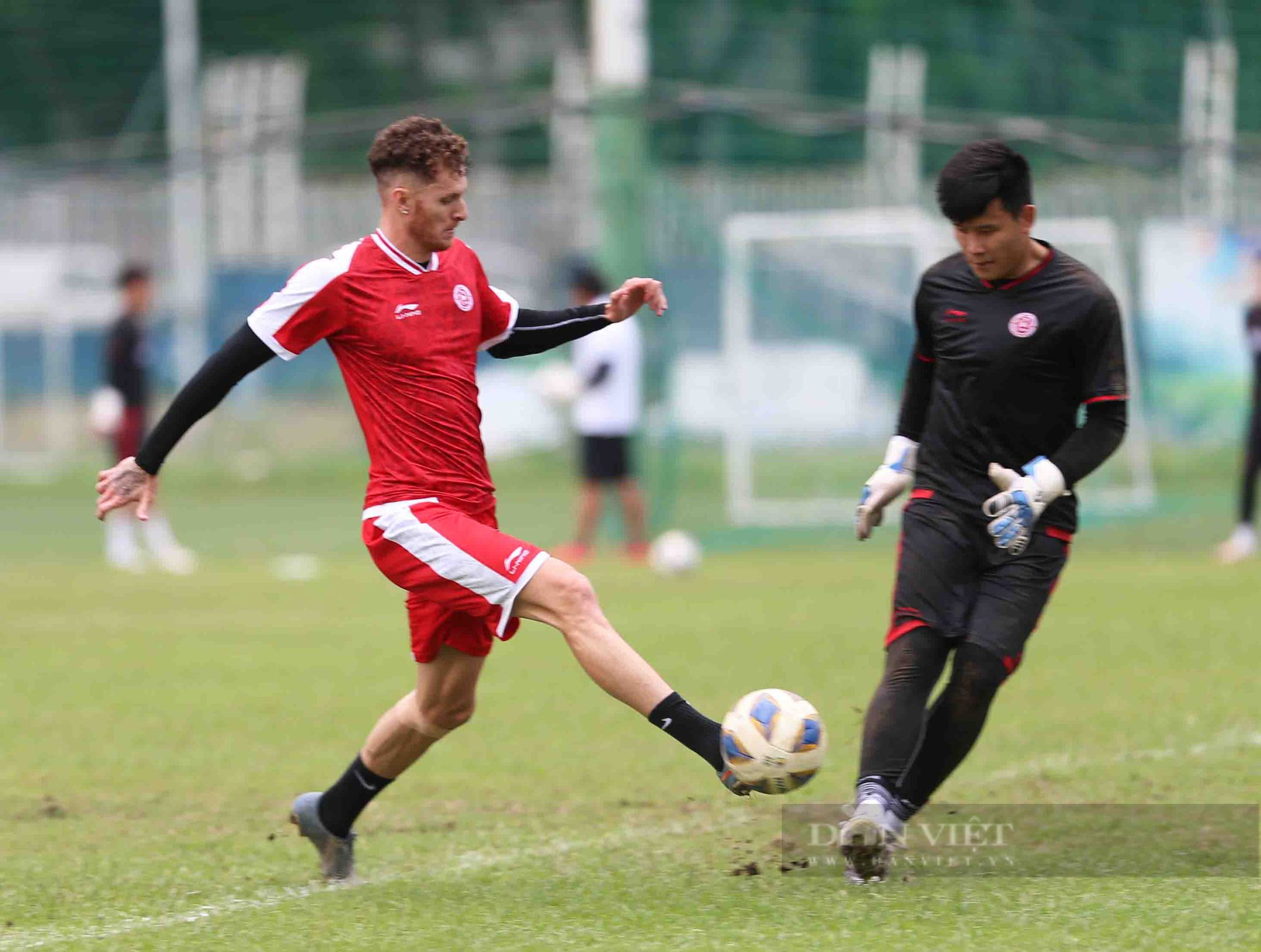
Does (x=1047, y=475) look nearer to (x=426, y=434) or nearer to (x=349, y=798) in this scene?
(x=426, y=434)

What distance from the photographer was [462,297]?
17.6 feet

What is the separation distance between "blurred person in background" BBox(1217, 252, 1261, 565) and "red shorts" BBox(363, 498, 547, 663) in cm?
947

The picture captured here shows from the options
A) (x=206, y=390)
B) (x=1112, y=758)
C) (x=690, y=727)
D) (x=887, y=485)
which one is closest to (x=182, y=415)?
(x=206, y=390)

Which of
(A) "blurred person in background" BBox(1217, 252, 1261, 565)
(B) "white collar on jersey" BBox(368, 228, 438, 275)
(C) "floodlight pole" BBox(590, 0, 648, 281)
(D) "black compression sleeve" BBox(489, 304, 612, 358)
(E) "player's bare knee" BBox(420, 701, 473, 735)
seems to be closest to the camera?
(B) "white collar on jersey" BBox(368, 228, 438, 275)

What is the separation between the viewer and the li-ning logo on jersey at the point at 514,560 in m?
5.04

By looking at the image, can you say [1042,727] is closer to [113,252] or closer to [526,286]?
[526,286]

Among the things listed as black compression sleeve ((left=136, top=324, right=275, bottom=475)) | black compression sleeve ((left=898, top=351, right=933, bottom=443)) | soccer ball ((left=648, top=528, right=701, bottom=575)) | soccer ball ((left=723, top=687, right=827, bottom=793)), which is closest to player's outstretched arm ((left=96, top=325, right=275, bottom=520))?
black compression sleeve ((left=136, top=324, right=275, bottom=475))

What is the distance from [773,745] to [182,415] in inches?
77.4

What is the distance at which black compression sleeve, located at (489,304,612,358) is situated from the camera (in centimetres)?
570

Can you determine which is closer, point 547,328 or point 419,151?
point 419,151

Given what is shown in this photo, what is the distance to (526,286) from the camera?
26703mm

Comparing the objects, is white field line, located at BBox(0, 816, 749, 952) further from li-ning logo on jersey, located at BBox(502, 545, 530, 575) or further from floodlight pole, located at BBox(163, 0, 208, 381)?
floodlight pole, located at BBox(163, 0, 208, 381)

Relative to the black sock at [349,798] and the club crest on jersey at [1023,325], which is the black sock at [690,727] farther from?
the club crest on jersey at [1023,325]

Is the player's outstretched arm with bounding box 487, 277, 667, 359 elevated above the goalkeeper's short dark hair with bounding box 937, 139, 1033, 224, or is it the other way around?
the goalkeeper's short dark hair with bounding box 937, 139, 1033, 224
